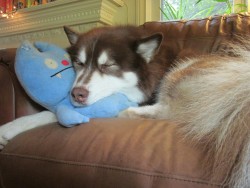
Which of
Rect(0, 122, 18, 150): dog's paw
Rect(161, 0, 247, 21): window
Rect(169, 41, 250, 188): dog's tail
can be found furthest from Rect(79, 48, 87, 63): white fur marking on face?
Rect(161, 0, 247, 21): window

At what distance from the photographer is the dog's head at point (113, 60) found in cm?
128

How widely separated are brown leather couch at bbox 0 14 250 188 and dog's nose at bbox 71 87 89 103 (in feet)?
0.51

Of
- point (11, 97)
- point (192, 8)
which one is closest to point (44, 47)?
point (11, 97)

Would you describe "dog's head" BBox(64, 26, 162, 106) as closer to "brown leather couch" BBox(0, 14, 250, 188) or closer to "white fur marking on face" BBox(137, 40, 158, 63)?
"white fur marking on face" BBox(137, 40, 158, 63)

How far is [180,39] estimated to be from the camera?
1.88 meters

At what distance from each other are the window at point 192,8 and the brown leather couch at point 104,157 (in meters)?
1.93

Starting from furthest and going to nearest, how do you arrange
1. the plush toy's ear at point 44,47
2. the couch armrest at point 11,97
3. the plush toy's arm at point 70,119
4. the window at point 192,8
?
1. the window at point 192,8
2. the plush toy's ear at point 44,47
3. the couch armrest at point 11,97
4. the plush toy's arm at point 70,119

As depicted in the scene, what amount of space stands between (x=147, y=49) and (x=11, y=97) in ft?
2.17

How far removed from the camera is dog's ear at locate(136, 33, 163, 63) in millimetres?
1298

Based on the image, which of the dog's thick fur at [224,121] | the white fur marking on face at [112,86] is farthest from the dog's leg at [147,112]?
the dog's thick fur at [224,121]

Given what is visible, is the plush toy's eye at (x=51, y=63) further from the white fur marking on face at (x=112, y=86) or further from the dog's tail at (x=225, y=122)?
the dog's tail at (x=225, y=122)

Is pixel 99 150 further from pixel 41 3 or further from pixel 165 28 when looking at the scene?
pixel 41 3

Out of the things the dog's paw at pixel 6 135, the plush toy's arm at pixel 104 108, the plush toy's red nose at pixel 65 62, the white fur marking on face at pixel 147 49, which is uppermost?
the white fur marking on face at pixel 147 49

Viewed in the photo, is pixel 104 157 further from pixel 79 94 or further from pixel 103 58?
pixel 103 58
